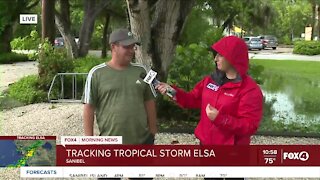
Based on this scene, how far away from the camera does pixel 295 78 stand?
19625 millimetres

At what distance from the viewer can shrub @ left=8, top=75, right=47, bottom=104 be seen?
1200cm

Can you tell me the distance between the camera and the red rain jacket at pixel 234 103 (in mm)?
3180

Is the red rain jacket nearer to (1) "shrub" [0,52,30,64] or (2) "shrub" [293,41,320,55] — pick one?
(1) "shrub" [0,52,30,64]

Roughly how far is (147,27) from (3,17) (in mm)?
21255

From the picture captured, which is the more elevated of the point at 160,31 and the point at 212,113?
the point at 160,31

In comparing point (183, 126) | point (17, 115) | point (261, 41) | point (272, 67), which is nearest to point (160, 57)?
point (183, 126)

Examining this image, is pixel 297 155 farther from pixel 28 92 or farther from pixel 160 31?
pixel 28 92

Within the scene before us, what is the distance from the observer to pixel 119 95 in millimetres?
3508

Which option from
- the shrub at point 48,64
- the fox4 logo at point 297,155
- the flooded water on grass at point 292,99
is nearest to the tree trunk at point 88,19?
the flooded water on grass at point 292,99

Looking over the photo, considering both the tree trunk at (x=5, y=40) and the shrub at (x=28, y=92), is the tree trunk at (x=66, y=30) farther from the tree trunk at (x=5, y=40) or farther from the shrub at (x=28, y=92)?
the shrub at (x=28, y=92)

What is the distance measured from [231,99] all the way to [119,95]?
0.81 meters

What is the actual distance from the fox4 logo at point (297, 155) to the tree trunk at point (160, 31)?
Answer: 14.9 ft

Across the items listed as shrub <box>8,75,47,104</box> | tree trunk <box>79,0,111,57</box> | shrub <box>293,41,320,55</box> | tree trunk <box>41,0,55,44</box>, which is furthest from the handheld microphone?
shrub <box>293,41,320,55</box>

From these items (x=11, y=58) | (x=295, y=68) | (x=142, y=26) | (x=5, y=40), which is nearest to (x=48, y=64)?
(x=142, y=26)
